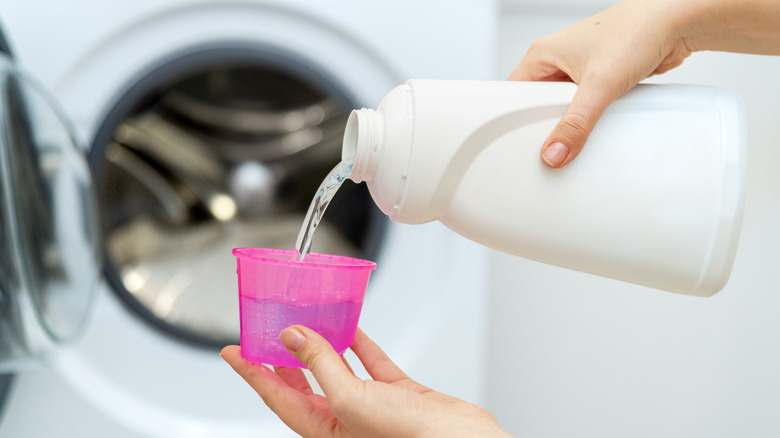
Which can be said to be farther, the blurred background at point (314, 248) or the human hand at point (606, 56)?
the blurred background at point (314, 248)

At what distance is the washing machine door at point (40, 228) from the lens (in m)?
0.77

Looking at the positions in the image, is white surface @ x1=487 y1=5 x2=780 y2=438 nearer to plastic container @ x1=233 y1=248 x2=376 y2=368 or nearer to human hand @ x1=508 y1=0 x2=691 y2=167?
human hand @ x1=508 y1=0 x2=691 y2=167

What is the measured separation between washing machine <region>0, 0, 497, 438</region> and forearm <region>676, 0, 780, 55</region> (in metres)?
0.38

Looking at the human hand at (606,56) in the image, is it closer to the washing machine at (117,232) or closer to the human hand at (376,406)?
the human hand at (376,406)

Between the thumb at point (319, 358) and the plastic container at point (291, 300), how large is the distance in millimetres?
26

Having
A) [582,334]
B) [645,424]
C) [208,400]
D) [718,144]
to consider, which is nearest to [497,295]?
[582,334]

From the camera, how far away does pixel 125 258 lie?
3.59ft

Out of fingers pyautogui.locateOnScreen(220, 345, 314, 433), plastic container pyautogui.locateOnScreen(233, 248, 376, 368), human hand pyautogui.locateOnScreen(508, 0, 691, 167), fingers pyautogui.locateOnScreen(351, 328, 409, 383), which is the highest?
human hand pyautogui.locateOnScreen(508, 0, 691, 167)

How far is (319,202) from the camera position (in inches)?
22.3

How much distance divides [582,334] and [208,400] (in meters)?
0.59

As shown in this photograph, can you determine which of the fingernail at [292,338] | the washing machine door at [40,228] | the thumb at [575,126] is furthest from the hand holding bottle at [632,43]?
the washing machine door at [40,228]

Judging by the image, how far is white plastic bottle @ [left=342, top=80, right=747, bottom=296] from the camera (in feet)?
1.78

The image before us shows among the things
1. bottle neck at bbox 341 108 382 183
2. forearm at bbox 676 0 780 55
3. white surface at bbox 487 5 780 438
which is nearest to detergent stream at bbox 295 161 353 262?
bottle neck at bbox 341 108 382 183

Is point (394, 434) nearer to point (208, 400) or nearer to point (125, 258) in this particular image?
point (208, 400)
